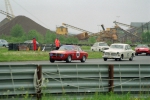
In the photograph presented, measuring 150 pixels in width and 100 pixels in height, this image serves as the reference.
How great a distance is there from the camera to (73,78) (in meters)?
9.39

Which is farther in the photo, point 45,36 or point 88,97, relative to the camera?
point 45,36

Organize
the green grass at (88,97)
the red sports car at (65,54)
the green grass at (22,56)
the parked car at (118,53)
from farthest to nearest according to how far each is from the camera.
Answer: the parked car at (118,53)
the green grass at (22,56)
the red sports car at (65,54)
the green grass at (88,97)

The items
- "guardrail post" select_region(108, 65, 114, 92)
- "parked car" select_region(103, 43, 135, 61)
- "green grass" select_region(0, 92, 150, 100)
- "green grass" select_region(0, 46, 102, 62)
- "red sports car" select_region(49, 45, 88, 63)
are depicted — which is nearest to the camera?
"green grass" select_region(0, 92, 150, 100)

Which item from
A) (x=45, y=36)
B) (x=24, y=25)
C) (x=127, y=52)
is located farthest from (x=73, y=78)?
(x=24, y=25)

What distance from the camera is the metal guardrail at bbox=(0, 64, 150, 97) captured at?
8.93 meters

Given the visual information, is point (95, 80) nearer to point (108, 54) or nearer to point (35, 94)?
point (35, 94)

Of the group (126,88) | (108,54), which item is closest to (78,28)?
(108,54)

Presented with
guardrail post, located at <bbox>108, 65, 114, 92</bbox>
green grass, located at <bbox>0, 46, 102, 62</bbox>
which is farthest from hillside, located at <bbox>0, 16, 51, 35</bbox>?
guardrail post, located at <bbox>108, 65, 114, 92</bbox>

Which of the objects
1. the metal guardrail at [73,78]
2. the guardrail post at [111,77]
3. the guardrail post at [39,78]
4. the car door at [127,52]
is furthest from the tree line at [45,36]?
the guardrail post at [39,78]

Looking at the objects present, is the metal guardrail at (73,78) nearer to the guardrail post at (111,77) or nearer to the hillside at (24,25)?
the guardrail post at (111,77)

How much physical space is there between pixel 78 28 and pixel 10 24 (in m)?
36.4

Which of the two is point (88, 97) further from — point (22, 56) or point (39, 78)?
point (22, 56)

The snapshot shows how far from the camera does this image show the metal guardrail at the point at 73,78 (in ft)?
29.3

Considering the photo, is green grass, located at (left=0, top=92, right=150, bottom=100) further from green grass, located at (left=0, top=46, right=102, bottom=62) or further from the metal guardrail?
green grass, located at (left=0, top=46, right=102, bottom=62)
